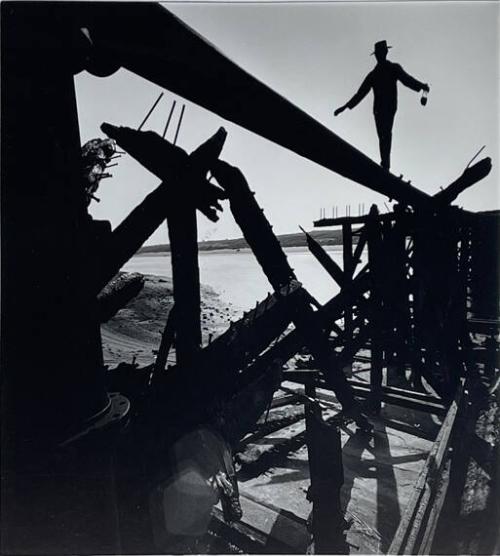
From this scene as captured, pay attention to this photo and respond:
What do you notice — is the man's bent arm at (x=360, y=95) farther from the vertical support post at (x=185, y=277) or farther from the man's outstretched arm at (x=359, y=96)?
the vertical support post at (x=185, y=277)

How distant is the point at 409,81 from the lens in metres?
5.09

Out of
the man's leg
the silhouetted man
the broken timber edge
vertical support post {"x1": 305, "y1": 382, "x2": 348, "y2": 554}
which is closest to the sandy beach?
the man's leg

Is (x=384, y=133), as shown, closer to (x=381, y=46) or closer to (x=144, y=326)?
(x=381, y=46)

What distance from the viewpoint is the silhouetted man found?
196 inches

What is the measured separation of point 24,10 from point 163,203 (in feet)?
2.64

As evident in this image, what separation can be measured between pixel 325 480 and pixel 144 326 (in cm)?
1224

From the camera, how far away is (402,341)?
A: 4930 millimetres

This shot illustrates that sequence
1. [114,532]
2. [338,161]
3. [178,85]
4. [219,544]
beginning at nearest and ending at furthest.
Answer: [114,532]
[178,85]
[338,161]
[219,544]

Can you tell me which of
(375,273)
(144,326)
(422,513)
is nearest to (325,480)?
(422,513)

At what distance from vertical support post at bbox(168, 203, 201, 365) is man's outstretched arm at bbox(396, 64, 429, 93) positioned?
4769mm

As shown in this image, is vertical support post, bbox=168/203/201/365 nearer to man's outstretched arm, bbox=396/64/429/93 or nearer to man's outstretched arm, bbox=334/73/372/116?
man's outstretched arm, bbox=334/73/372/116

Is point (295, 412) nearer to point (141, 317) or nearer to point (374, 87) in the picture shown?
point (374, 87)

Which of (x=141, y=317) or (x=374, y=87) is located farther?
(x=141, y=317)

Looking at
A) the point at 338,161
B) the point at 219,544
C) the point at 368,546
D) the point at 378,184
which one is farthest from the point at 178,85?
the point at 368,546
